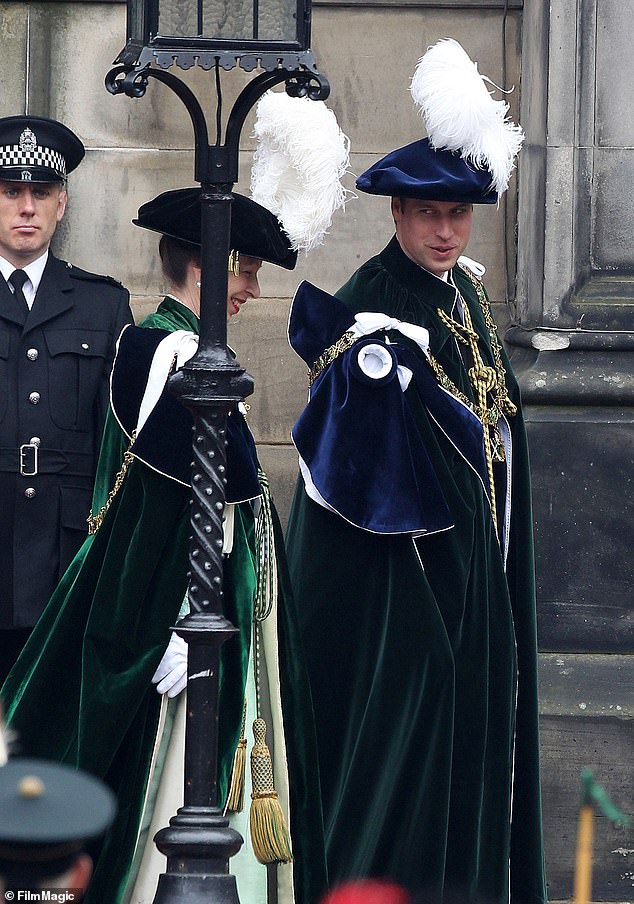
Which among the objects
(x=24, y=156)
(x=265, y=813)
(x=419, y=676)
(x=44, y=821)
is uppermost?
(x=24, y=156)

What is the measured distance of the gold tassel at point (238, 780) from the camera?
181 inches

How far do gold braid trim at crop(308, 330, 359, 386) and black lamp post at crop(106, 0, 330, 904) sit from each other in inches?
44.8

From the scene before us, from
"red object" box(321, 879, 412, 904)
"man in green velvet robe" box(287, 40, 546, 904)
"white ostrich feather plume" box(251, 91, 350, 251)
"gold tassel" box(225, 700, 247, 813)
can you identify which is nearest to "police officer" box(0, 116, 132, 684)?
"man in green velvet robe" box(287, 40, 546, 904)

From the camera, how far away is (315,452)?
5.16 m

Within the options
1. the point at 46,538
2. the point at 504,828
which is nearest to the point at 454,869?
the point at 504,828

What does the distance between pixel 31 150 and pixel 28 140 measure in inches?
1.2

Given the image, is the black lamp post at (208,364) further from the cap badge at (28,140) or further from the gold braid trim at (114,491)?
the cap badge at (28,140)

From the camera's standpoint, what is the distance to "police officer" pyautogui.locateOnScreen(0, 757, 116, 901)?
234 cm

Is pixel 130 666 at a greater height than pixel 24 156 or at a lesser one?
lesser

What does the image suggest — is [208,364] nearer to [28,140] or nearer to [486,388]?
[486,388]

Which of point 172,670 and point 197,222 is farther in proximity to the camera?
point 197,222

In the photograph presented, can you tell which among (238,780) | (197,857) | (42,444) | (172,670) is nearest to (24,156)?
(42,444)

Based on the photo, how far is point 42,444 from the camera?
544cm

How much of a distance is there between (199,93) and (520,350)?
1489 mm
